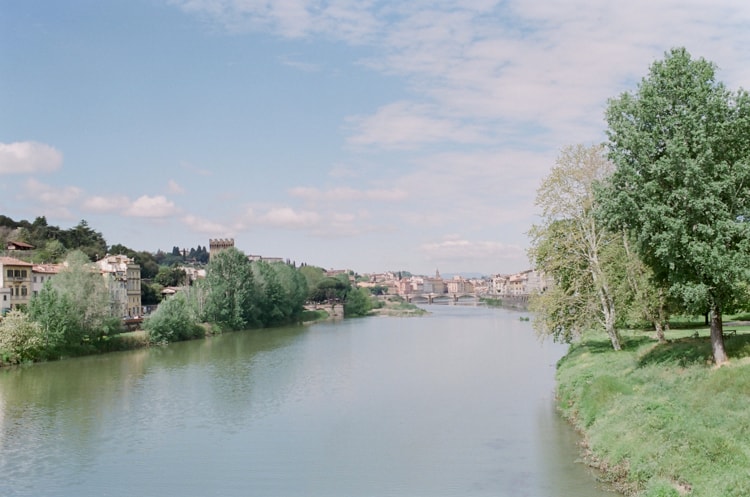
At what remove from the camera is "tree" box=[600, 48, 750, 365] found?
17906 millimetres

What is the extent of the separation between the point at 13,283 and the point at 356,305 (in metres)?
69.1

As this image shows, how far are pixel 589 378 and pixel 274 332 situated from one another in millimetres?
53805

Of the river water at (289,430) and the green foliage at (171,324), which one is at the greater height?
the green foliage at (171,324)

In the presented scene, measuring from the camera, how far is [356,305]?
12019cm

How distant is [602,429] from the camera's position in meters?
18.2

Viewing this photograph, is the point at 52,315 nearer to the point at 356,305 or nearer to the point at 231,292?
the point at 231,292

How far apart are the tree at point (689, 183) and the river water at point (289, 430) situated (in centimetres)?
607

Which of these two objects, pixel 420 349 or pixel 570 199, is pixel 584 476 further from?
pixel 420 349

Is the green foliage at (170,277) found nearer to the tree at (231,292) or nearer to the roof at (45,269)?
the tree at (231,292)

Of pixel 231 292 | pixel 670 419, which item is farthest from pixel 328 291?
pixel 670 419

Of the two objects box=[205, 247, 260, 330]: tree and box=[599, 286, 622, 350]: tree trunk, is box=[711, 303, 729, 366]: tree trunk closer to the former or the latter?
box=[599, 286, 622, 350]: tree trunk

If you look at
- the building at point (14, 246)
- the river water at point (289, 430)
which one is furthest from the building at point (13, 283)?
the building at point (14, 246)

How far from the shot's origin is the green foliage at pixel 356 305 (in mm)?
118062

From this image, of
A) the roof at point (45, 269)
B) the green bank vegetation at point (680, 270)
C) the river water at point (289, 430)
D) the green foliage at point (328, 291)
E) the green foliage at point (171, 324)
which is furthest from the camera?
the green foliage at point (328, 291)
